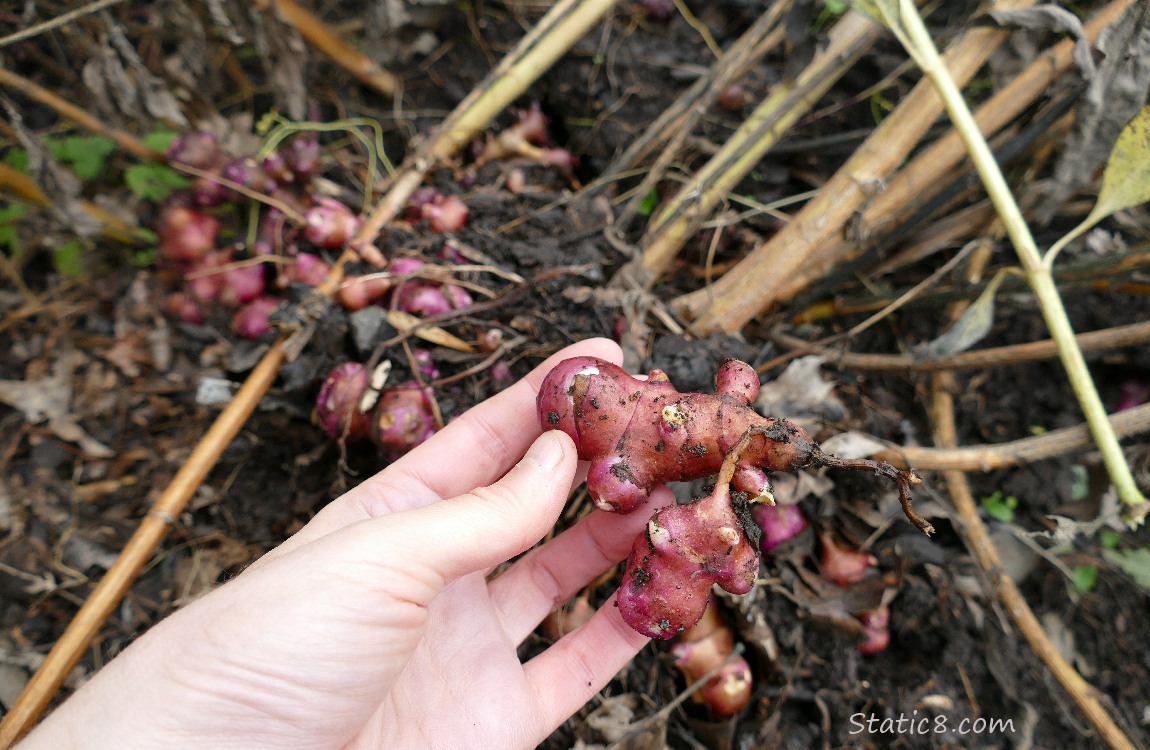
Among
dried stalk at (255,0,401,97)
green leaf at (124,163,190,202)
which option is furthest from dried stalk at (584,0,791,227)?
→ green leaf at (124,163,190,202)

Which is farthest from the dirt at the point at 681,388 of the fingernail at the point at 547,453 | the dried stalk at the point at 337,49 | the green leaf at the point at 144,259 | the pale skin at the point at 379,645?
the fingernail at the point at 547,453

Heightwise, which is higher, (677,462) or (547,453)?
(547,453)

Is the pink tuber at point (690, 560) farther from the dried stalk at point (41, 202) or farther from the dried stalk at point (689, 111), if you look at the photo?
the dried stalk at point (41, 202)

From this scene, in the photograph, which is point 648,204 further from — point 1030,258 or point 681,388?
point 1030,258

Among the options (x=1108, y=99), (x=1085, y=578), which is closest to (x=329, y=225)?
(x=1108, y=99)

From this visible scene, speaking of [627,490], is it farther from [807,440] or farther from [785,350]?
[785,350]

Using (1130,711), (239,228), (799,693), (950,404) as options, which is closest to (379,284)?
(239,228)
